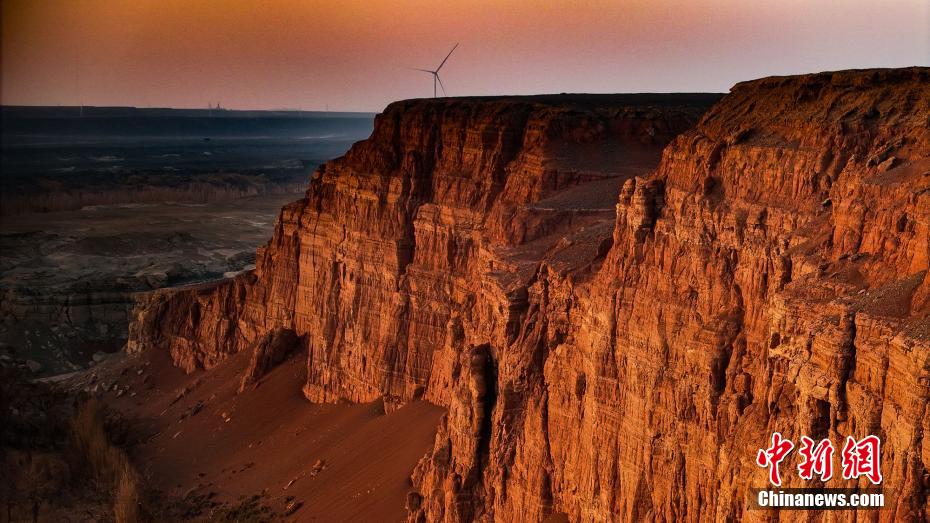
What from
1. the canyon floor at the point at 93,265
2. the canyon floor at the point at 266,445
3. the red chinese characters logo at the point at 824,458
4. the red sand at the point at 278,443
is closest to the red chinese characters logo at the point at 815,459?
the red chinese characters logo at the point at 824,458

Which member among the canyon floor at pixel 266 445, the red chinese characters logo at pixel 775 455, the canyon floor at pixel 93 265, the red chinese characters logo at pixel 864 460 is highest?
the red chinese characters logo at pixel 864 460

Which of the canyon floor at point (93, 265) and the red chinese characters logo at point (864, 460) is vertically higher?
the red chinese characters logo at point (864, 460)

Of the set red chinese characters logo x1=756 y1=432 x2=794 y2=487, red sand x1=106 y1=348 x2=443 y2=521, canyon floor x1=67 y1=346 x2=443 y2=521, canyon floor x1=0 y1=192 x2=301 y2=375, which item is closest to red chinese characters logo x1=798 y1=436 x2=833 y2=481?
red chinese characters logo x1=756 y1=432 x2=794 y2=487

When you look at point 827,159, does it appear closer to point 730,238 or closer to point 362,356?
point 730,238

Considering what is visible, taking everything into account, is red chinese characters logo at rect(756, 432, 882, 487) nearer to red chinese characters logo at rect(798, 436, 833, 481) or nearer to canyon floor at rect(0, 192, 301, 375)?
red chinese characters logo at rect(798, 436, 833, 481)

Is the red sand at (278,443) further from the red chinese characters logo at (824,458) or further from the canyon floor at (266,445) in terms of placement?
the red chinese characters logo at (824,458)

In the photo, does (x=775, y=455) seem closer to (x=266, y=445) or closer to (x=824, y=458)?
(x=824, y=458)

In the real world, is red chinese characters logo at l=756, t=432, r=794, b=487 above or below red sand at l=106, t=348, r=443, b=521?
above

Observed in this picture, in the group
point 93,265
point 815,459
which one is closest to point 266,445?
point 815,459
